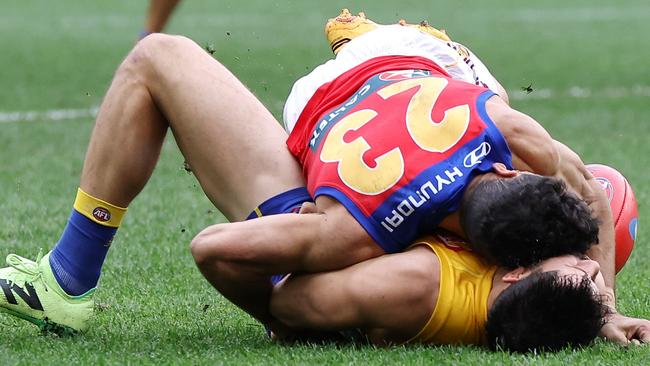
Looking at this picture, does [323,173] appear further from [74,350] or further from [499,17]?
[499,17]

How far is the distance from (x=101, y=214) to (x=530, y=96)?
780 cm

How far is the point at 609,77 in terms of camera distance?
12.5 metres

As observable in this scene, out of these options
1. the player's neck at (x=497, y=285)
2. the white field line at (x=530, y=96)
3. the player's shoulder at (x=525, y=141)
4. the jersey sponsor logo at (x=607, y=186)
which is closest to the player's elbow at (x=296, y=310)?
the player's neck at (x=497, y=285)

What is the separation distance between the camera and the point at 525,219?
3.59 m

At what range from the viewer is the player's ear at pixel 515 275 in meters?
3.62

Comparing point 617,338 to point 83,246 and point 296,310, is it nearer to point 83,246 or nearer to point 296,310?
point 296,310

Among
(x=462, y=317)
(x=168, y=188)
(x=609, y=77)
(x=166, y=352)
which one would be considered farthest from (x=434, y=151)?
(x=609, y=77)

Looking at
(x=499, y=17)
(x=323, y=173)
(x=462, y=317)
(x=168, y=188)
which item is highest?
A: (x=323, y=173)

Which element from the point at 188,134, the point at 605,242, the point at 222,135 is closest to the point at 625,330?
the point at 605,242

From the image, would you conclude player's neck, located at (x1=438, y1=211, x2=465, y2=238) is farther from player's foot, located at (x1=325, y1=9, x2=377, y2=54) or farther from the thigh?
player's foot, located at (x1=325, y1=9, x2=377, y2=54)

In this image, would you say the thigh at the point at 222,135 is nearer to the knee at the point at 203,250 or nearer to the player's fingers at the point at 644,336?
the knee at the point at 203,250

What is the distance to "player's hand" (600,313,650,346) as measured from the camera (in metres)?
3.83

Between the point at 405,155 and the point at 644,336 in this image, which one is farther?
the point at 644,336

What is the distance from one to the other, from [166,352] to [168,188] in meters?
3.65
